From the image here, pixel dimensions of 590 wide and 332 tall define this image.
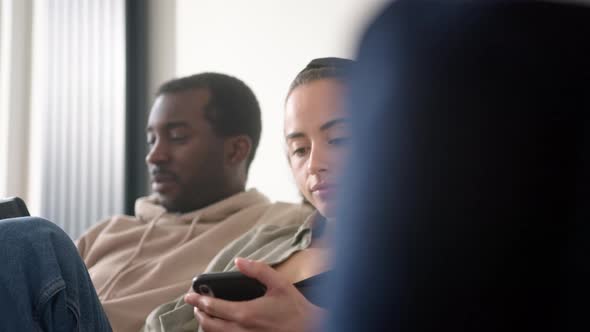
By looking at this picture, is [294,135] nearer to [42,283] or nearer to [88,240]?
[42,283]

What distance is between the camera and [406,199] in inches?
14.1

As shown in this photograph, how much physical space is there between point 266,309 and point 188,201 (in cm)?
81

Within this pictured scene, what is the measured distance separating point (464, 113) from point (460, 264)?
8 cm

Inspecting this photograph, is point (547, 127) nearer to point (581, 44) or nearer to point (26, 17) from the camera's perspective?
point (581, 44)

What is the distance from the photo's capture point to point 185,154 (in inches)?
66.1

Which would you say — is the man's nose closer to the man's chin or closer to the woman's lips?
the man's chin

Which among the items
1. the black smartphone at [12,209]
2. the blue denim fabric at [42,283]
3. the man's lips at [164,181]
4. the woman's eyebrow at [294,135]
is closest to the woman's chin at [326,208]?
the woman's eyebrow at [294,135]

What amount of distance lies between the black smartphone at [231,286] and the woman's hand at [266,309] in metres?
0.01

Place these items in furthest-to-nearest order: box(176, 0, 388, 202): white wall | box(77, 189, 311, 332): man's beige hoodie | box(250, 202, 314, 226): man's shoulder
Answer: box(176, 0, 388, 202): white wall
box(250, 202, 314, 226): man's shoulder
box(77, 189, 311, 332): man's beige hoodie

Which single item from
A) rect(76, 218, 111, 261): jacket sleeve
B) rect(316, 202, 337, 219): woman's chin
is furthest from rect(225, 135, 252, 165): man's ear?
rect(316, 202, 337, 219): woman's chin

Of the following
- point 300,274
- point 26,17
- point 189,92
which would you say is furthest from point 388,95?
point 26,17

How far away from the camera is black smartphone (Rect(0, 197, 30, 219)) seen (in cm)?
107

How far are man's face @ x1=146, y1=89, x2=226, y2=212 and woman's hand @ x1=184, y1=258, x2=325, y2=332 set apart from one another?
75 cm

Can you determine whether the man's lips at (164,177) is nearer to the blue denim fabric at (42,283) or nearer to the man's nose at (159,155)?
the man's nose at (159,155)
